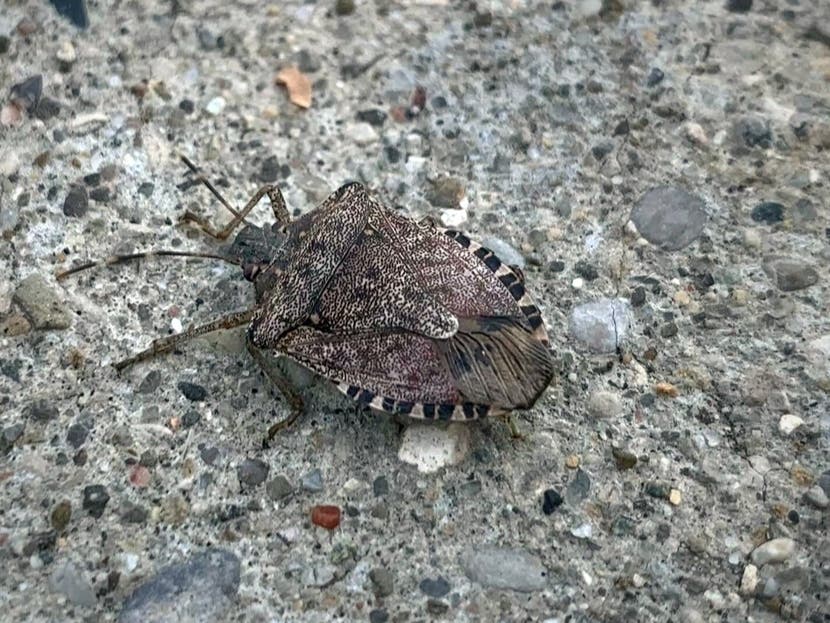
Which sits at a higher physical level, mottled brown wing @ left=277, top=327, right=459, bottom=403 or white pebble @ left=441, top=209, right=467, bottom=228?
mottled brown wing @ left=277, top=327, right=459, bottom=403

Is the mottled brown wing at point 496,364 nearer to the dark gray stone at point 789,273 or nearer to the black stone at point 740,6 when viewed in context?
the dark gray stone at point 789,273

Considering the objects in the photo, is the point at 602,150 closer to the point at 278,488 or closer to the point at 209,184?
the point at 209,184

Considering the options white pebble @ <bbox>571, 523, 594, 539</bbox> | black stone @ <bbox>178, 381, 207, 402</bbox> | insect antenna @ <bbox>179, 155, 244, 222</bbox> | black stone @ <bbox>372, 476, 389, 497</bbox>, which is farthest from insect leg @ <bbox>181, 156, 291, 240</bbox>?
white pebble @ <bbox>571, 523, 594, 539</bbox>

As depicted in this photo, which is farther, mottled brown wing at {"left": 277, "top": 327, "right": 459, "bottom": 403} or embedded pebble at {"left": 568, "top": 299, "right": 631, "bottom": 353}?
embedded pebble at {"left": 568, "top": 299, "right": 631, "bottom": 353}

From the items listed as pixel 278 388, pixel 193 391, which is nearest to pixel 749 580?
pixel 278 388

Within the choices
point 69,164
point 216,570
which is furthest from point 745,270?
point 69,164

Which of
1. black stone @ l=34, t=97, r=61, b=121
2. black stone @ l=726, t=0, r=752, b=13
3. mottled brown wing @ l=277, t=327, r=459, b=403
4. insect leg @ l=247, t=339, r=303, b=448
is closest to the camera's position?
mottled brown wing @ l=277, t=327, r=459, b=403

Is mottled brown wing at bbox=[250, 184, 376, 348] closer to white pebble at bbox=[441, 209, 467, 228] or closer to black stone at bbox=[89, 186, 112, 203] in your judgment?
white pebble at bbox=[441, 209, 467, 228]
